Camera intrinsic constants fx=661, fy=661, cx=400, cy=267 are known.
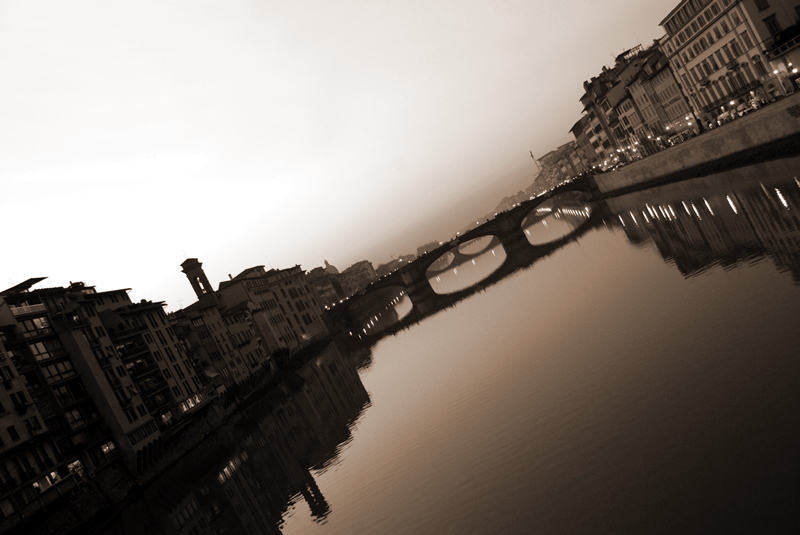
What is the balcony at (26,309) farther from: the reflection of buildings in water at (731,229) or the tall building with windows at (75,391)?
the reflection of buildings in water at (731,229)

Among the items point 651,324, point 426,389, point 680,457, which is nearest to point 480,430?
point 651,324

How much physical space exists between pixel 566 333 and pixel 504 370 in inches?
162

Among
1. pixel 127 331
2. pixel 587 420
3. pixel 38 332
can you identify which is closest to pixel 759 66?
pixel 587 420

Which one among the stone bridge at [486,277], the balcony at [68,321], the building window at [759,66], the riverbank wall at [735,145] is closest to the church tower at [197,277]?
→ the stone bridge at [486,277]

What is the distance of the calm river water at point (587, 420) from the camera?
15.8 m

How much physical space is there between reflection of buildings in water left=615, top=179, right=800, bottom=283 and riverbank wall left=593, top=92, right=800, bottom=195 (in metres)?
3.61

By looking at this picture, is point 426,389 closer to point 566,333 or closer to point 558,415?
point 566,333

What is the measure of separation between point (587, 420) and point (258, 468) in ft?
79.7

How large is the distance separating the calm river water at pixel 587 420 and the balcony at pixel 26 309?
662 inches

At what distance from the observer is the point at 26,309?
51750 millimetres

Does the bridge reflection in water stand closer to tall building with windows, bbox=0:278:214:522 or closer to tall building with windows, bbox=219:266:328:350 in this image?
tall building with windows, bbox=219:266:328:350

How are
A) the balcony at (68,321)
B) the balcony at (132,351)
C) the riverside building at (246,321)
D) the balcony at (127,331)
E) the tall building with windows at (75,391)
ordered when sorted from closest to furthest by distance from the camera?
1. the tall building with windows at (75,391)
2. the balcony at (68,321)
3. the balcony at (132,351)
4. the balcony at (127,331)
5. the riverside building at (246,321)

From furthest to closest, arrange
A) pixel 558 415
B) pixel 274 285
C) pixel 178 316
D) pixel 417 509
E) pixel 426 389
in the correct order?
pixel 274 285
pixel 178 316
pixel 426 389
pixel 558 415
pixel 417 509

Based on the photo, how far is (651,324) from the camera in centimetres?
2877
